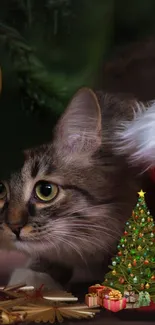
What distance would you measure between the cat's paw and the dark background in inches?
11.1

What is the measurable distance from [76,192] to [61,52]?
0.39 m

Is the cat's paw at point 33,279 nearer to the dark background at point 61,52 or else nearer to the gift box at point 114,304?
the gift box at point 114,304

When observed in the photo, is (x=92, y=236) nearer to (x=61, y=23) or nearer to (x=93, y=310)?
(x=93, y=310)

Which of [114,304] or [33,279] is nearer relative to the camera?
[114,304]

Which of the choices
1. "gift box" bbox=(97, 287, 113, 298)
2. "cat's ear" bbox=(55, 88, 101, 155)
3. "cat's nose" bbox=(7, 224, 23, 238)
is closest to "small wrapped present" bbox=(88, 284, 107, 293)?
"gift box" bbox=(97, 287, 113, 298)

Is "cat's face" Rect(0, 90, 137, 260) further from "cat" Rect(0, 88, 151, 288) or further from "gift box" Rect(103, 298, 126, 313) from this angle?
"gift box" Rect(103, 298, 126, 313)

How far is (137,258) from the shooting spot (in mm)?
1203

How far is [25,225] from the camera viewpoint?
124 centimetres

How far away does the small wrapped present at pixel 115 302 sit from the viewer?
1171 millimetres

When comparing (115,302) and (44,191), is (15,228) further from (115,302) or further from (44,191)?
(115,302)

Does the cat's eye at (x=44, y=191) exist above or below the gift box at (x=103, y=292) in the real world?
above

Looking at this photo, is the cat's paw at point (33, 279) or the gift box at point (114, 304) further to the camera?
the cat's paw at point (33, 279)

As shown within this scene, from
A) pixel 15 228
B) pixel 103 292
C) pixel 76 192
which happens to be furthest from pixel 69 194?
pixel 103 292

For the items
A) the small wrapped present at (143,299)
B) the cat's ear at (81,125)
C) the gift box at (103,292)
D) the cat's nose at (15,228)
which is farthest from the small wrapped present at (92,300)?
the cat's ear at (81,125)
